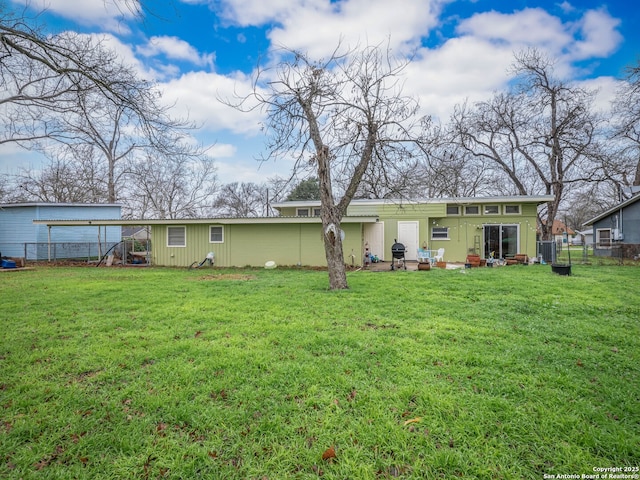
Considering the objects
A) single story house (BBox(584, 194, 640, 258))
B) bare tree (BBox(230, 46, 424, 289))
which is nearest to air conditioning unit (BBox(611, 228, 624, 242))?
single story house (BBox(584, 194, 640, 258))

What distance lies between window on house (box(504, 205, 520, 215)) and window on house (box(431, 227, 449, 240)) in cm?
291

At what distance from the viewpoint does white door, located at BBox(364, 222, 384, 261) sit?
1614 cm

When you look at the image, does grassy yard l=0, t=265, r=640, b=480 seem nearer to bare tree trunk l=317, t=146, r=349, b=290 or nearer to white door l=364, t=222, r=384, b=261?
bare tree trunk l=317, t=146, r=349, b=290

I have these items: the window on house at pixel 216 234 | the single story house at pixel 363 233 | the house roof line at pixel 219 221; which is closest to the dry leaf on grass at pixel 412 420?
the house roof line at pixel 219 221

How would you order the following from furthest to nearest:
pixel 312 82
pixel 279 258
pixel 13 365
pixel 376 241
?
pixel 376 241
pixel 279 258
pixel 312 82
pixel 13 365

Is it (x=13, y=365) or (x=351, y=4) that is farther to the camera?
(x=351, y=4)

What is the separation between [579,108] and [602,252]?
873 cm

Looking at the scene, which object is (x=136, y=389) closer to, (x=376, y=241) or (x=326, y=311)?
(x=326, y=311)

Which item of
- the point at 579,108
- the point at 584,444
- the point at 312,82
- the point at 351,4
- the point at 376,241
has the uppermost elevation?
the point at 579,108

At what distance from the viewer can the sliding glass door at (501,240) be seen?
15.6 metres

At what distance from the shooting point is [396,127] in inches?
322

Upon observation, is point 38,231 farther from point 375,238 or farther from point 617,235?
point 617,235

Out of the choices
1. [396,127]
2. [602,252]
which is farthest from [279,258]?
[602,252]

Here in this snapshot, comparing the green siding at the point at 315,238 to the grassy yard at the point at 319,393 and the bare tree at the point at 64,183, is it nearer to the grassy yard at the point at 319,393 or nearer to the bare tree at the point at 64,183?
the grassy yard at the point at 319,393
